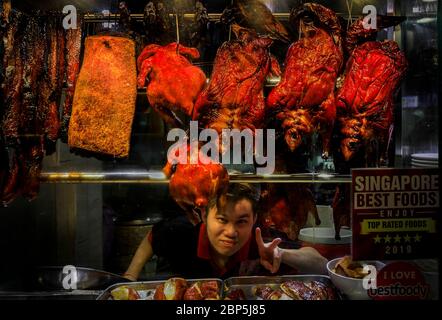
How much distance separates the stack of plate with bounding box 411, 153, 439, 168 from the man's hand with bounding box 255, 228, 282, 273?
3.44ft

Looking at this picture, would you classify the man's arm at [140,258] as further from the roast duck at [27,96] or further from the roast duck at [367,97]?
the roast duck at [367,97]

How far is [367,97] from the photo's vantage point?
2.79 metres

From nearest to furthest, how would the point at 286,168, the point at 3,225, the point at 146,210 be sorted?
the point at 286,168, the point at 3,225, the point at 146,210

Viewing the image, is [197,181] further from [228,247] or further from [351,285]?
[351,285]

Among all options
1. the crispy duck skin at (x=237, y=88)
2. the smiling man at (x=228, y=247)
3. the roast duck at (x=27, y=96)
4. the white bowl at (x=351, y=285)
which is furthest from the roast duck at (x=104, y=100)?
the white bowl at (x=351, y=285)

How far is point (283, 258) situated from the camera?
3.20m

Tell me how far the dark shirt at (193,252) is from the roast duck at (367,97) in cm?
100

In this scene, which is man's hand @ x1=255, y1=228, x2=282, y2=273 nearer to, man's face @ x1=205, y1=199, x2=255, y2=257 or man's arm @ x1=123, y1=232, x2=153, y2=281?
man's face @ x1=205, y1=199, x2=255, y2=257

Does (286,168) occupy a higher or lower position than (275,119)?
lower

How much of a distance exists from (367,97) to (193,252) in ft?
5.72
